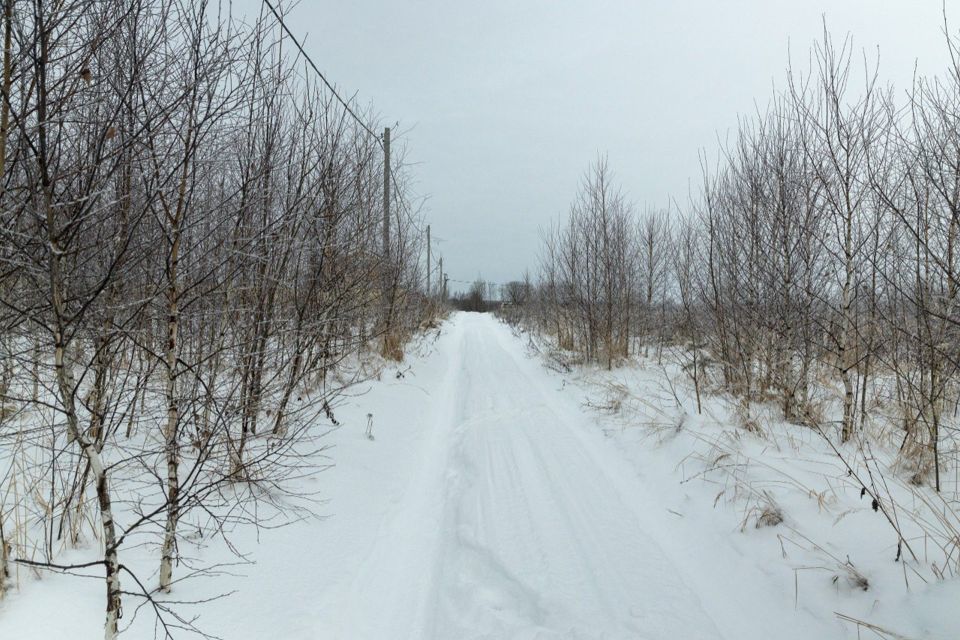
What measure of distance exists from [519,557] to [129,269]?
2712 mm

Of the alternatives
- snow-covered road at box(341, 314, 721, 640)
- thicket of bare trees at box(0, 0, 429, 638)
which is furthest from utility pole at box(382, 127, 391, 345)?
snow-covered road at box(341, 314, 721, 640)

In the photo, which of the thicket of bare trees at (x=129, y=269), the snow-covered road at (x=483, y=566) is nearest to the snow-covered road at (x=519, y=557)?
the snow-covered road at (x=483, y=566)

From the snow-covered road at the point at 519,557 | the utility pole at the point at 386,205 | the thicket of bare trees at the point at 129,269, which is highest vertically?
the utility pole at the point at 386,205

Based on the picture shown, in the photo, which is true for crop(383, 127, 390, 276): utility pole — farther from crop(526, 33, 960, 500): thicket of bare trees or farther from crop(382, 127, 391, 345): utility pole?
crop(526, 33, 960, 500): thicket of bare trees

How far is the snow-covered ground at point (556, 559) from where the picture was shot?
7.21 feet

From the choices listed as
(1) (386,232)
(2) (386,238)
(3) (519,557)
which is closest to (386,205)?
(1) (386,232)

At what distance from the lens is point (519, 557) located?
111 inches

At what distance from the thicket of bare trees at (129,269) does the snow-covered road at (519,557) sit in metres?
1.01

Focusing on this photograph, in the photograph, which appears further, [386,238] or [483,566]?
[386,238]

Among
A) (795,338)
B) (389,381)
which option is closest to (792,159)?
(795,338)

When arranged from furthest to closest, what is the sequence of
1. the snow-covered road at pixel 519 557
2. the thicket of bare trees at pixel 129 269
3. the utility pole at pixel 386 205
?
the utility pole at pixel 386 205 < the snow-covered road at pixel 519 557 < the thicket of bare trees at pixel 129 269

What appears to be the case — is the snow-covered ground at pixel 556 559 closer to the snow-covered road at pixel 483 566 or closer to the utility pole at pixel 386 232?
the snow-covered road at pixel 483 566

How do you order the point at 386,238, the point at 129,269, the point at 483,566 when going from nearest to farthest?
the point at 129,269 → the point at 483,566 → the point at 386,238

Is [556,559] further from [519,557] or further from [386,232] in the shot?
[386,232]
